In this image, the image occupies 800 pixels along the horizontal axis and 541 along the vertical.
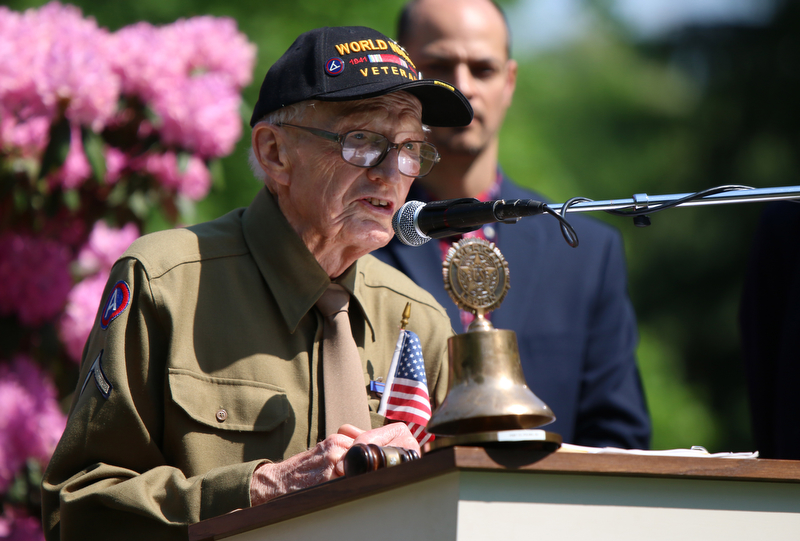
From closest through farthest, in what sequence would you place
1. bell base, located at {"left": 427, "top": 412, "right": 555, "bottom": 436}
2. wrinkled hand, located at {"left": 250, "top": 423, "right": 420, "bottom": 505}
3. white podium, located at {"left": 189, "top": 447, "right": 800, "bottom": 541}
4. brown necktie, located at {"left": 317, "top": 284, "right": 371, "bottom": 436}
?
white podium, located at {"left": 189, "top": 447, "right": 800, "bottom": 541}
bell base, located at {"left": 427, "top": 412, "right": 555, "bottom": 436}
wrinkled hand, located at {"left": 250, "top": 423, "right": 420, "bottom": 505}
brown necktie, located at {"left": 317, "top": 284, "right": 371, "bottom": 436}

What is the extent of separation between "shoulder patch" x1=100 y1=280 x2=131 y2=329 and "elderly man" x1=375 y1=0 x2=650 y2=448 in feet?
4.46

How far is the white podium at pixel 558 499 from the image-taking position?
4.67 feet

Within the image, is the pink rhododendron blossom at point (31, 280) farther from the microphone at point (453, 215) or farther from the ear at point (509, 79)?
the microphone at point (453, 215)

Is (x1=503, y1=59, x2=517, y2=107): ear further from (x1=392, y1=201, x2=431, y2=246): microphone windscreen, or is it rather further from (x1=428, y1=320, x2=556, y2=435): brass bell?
(x1=428, y1=320, x2=556, y2=435): brass bell

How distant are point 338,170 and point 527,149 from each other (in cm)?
539

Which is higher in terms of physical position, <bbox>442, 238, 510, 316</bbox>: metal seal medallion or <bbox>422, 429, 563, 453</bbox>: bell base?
<bbox>442, 238, 510, 316</bbox>: metal seal medallion

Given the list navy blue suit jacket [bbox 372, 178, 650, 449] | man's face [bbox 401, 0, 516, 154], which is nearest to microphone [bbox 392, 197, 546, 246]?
navy blue suit jacket [bbox 372, 178, 650, 449]

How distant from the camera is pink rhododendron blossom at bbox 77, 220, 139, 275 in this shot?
3.74 meters

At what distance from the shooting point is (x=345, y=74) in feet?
8.28

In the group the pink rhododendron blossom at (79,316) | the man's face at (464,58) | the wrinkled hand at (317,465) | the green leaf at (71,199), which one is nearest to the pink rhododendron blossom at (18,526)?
the pink rhododendron blossom at (79,316)

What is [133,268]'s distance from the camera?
240 centimetres

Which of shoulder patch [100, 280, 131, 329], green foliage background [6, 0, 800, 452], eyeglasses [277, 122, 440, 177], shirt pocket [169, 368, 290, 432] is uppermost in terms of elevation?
green foliage background [6, 0, 800, 452]

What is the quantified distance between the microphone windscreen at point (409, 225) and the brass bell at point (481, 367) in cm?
18

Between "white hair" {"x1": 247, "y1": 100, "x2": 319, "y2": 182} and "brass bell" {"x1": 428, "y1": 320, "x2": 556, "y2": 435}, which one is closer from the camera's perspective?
"brass bell" {"x1": 428, "y1": 320, "x2": 556, "y2": 435}
